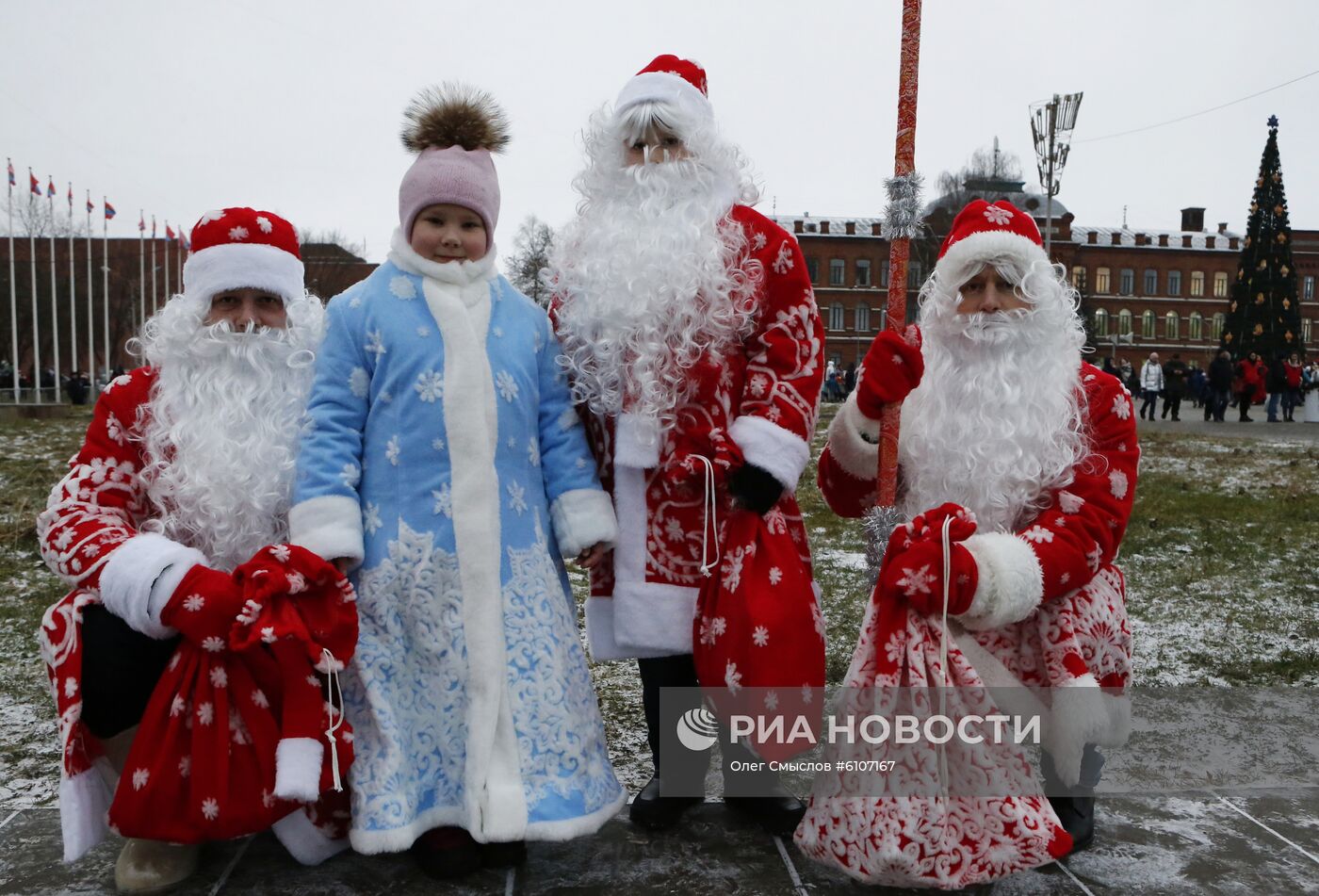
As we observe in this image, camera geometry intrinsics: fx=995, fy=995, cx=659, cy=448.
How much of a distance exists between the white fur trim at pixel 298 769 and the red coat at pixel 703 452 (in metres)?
0.77

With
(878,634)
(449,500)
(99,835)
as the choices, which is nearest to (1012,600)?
(878,634)

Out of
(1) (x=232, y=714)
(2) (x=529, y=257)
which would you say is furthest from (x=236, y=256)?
(2) (x=529, y=257)

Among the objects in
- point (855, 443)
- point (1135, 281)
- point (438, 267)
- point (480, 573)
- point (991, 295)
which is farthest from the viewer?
point (1135, 281)

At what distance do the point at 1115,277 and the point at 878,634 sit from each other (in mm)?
67067

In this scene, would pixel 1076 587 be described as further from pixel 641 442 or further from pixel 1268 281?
pixel 1268 281

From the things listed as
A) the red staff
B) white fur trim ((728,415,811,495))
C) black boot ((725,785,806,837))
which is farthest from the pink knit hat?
black boot ((725,785,806,837))

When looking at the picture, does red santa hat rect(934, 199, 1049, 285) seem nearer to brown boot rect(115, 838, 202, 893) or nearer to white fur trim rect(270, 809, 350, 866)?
white fur trim rect(270, 809, 350, 866)

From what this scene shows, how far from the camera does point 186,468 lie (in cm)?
246

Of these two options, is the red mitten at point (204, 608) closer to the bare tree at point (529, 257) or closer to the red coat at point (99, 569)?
the red coat at point (99, 569)

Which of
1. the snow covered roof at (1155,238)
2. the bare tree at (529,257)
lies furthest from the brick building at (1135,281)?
the bare tree at (529,257)

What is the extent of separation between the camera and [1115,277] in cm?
6225

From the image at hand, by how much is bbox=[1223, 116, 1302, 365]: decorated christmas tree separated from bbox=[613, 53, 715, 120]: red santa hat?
3391 centimetres

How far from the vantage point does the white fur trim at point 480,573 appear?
2363mm

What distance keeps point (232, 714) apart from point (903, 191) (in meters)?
2.05
